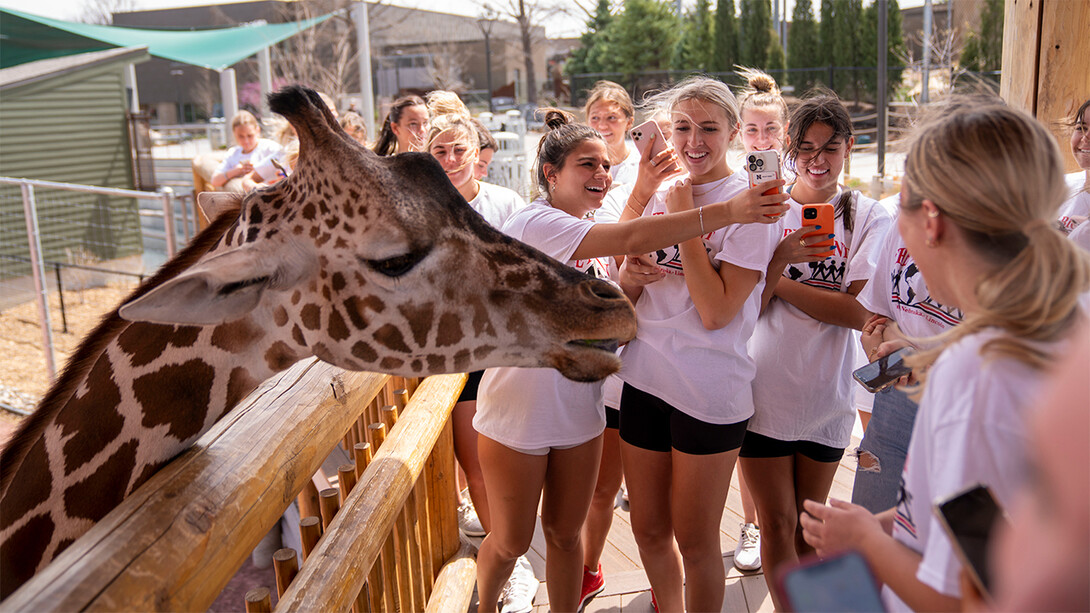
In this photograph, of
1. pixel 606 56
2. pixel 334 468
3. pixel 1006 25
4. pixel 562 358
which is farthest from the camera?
pixel 606 56

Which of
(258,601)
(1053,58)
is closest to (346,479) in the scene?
(258,601)

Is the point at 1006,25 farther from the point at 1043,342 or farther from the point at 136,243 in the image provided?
the point at 136,243

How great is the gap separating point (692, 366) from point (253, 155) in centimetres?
640

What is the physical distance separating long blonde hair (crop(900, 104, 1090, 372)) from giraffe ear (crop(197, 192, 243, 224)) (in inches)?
66.9

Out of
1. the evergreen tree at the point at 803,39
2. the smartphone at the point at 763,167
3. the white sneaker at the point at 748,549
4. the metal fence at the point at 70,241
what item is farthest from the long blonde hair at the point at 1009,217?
the evergreen tree at the point at 803,39

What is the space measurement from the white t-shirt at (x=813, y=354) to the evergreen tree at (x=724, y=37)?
21.6 meters

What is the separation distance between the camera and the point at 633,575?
3.48 metres

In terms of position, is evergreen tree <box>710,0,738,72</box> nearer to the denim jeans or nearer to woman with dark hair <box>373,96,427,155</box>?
woman with dark hair <box>373,96,427,155</box>

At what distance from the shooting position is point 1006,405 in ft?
3.40

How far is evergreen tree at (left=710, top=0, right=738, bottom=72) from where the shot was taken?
2312 cm

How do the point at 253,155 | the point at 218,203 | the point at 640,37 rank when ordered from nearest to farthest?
the point at 218,203
the point at 253,155
the point at 640,37

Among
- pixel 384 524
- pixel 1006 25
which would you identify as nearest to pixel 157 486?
pixel 384 524

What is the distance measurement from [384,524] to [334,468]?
261cm

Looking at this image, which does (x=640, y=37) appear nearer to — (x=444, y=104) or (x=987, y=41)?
(x=987, y=41)
